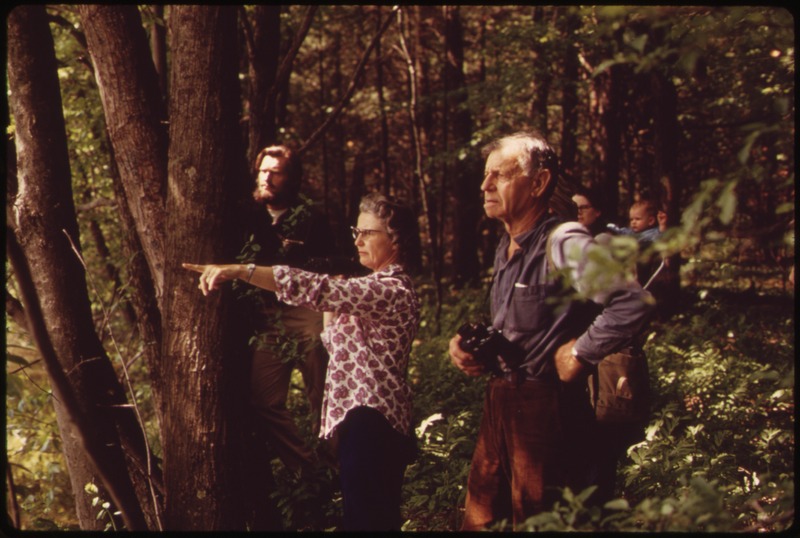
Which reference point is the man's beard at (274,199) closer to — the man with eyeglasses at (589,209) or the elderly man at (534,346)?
the elderly man at (534,346)

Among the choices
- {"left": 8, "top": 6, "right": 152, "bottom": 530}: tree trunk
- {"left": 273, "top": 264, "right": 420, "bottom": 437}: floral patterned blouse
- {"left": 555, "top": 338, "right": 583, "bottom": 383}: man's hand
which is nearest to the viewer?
{"left": 555, "top": 338, "right": 583, "bottom": 383}: man's hand

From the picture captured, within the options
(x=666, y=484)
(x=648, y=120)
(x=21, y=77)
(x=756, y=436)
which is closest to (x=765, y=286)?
(x=648, y=120)

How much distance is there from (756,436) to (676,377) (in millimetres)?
1924

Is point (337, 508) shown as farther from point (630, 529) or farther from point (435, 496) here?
point (630, 529)

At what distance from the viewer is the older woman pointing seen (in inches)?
118

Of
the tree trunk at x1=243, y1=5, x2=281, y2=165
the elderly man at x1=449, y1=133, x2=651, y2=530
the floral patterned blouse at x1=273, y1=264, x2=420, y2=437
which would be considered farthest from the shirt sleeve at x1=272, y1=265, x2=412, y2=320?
the tree trunk at x1=243, y1=5, x2=281, y2=165

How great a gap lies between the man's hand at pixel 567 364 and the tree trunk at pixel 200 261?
1.62 m

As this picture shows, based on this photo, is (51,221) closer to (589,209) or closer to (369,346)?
(369,346)

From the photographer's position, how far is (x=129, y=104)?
364cm

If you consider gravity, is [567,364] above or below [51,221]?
below

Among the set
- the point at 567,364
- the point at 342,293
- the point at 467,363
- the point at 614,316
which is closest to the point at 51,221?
the point at 342,293

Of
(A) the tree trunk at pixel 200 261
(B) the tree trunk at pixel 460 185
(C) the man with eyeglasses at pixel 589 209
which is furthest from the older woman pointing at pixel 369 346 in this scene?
(B) the tree trunk at pixel 460 185

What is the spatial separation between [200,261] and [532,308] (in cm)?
159

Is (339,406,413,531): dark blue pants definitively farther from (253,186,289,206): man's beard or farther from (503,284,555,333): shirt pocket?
(253,186,289,206): man's beard
